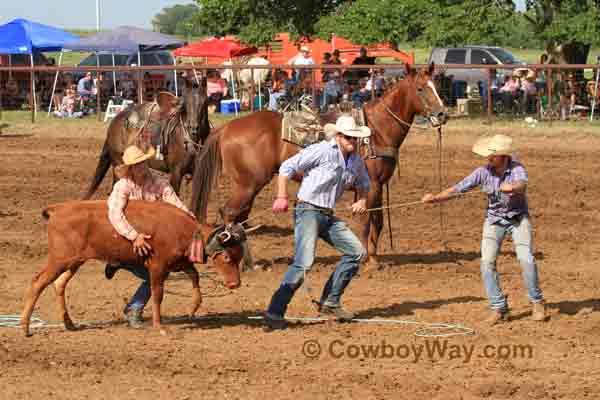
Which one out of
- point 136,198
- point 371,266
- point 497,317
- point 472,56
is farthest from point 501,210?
point 472,56

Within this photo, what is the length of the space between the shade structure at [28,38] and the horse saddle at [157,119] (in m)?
19.5

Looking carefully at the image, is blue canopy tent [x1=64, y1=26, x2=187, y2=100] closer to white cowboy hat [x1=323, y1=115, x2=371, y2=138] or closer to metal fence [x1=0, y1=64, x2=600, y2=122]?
metal fence [x1=0, y1=64, x2=600, y2=122]

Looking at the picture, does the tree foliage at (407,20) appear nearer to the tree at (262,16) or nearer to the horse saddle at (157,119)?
the tree at (262,16)

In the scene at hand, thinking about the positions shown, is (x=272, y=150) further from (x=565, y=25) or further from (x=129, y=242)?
(x=565, y=25)

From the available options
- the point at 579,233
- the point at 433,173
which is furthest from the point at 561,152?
the point at 579,233

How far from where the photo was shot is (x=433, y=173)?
17672 millimetres

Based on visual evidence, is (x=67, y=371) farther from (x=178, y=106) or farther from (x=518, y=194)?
(x=178, y=106)

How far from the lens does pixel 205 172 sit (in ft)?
37.7

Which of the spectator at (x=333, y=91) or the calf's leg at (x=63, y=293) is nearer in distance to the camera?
the calf's leg at (x=63, y=293)

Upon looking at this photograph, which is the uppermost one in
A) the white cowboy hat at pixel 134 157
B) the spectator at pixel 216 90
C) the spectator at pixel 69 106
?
the white cowboy hat at pixel 134 157

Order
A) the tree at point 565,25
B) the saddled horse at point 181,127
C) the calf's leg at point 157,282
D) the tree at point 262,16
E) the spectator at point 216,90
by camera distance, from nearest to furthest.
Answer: the calf's leg at point 157,282
the saddled horse at point 181,127
the tree at point 565,25
the spectator at point 216,90
the tree at point 262,16

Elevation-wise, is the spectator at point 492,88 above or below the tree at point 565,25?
below

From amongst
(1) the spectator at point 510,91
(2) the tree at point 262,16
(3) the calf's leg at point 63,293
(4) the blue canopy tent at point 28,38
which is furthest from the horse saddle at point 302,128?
(4) the blue canopy tent at point 28,38

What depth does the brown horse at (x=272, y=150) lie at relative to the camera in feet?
37.3
